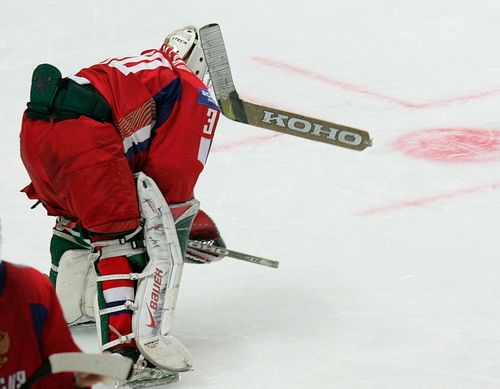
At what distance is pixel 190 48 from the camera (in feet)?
9.88

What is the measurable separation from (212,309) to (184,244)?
370mm

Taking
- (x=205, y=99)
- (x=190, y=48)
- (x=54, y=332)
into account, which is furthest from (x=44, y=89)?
(x=54, y=332)

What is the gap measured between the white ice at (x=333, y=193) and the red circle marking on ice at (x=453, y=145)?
0.5 inches

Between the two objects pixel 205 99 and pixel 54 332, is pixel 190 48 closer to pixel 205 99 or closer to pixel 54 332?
pixel 205 99

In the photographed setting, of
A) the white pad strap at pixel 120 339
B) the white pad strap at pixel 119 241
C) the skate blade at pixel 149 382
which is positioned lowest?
the skate blade at pixel 149 382

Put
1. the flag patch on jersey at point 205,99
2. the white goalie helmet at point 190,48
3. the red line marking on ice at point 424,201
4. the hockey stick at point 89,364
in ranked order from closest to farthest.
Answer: the hockey stick at point 89,364 < the flag patch on jersey at point 205,99 < the white goalie helmet at point 190,48 < the red line marking on ice at point 424,201

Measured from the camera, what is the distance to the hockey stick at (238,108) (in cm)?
295

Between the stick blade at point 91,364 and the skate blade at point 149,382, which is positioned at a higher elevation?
the stick blade at point 91,364

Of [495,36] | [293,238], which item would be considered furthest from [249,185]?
[495,36]

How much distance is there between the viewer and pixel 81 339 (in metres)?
3.00

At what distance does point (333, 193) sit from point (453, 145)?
24.7 inches

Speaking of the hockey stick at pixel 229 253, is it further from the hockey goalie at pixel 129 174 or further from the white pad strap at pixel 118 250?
the white pad strap at pixel 118 250

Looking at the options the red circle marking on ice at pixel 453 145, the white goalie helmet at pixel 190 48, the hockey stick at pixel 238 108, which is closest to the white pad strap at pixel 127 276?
the hockey stick at pixel 238 108

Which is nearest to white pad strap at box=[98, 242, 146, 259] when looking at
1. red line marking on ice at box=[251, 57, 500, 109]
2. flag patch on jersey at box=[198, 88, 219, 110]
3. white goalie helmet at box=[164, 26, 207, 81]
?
flag patch on jersey at box=[198, 88, 219, 110]
